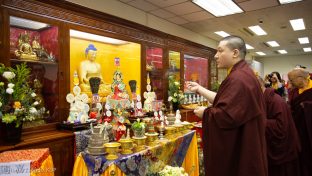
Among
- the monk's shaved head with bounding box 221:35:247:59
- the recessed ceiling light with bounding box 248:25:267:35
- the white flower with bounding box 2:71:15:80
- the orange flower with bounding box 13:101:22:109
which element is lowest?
the orange flower with bounding box 13:101:22:109

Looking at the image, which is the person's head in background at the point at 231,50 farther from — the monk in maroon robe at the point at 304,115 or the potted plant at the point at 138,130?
the monk in maroon robe at the point at 304,115

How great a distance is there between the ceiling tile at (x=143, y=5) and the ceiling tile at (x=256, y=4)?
1.43 meters

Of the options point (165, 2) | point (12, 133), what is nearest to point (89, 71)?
point (12, 133)

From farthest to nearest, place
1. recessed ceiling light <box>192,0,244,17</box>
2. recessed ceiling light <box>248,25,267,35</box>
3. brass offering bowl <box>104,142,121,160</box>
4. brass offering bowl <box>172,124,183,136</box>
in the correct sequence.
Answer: recessed ceiling light <box>248,25,267,35</box> < recessed ceiling light <box>192,0,244,17</box> < brass offering bowl <box>172,124,183,136</box> < brass offering bowl <box>104,142,121,160</box>

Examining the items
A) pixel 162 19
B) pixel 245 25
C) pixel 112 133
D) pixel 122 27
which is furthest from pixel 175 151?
pixel 245 25

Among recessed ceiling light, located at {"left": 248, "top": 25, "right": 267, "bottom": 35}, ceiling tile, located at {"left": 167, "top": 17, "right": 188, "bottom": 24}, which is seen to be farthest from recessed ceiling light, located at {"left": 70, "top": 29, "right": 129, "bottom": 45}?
recessed ceiling light, located at {"left": 248, "top": 25, "right": 267, "bottom": 35}

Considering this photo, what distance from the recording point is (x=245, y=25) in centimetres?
516

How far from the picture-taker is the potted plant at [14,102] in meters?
1.87

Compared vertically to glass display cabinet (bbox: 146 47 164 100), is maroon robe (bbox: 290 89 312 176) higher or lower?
lower

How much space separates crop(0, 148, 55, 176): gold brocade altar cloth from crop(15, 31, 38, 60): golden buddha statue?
37.2 inches

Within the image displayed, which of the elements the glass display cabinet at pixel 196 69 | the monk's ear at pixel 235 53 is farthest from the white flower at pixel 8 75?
the glass display cabinet at pixel 196 69

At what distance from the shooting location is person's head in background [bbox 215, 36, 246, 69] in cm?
179

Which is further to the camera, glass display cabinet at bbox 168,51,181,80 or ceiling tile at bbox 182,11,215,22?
glass display cabinet at bbox 168,51,181,80

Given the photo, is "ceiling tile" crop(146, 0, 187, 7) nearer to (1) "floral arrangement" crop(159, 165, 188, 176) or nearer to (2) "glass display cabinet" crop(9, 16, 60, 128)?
(2) "glass display cabinet" crop(9, 16, 60, 128)
